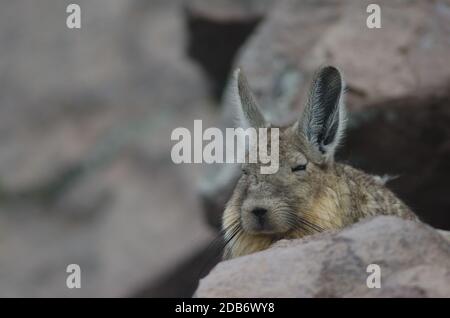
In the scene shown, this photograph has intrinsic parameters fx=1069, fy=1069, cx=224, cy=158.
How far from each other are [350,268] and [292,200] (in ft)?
4.48

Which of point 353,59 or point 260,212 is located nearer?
point 260,212

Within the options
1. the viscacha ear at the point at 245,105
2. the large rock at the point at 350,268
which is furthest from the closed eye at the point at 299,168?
the large rock at the point at 350,268

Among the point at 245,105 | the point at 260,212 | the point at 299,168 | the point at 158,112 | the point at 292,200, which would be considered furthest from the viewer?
the point at 158,112

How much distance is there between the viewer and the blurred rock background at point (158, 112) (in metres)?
9.07

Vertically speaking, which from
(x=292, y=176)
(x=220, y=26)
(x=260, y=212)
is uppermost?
Result: (x=220, y=26)

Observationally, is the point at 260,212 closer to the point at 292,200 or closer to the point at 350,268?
the point at 292,200

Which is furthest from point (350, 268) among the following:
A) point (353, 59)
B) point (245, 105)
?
point (353, 59)

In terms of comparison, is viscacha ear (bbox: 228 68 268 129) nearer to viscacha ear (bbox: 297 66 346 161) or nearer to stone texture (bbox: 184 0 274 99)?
viscacha ear (bbox: 297 66 346 161)

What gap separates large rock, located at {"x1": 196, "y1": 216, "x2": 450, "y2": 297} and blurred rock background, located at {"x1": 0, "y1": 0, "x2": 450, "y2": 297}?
12.4ft

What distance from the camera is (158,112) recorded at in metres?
15.5

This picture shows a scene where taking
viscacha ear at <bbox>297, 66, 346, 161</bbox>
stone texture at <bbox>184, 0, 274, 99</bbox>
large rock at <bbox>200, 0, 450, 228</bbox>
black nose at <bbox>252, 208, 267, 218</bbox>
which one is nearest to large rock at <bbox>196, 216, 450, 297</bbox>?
black nose at <bbox>252, 208, 267, 218</bbox>

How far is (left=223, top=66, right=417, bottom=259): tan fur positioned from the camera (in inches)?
248

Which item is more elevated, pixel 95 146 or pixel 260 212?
pixel 95 146
